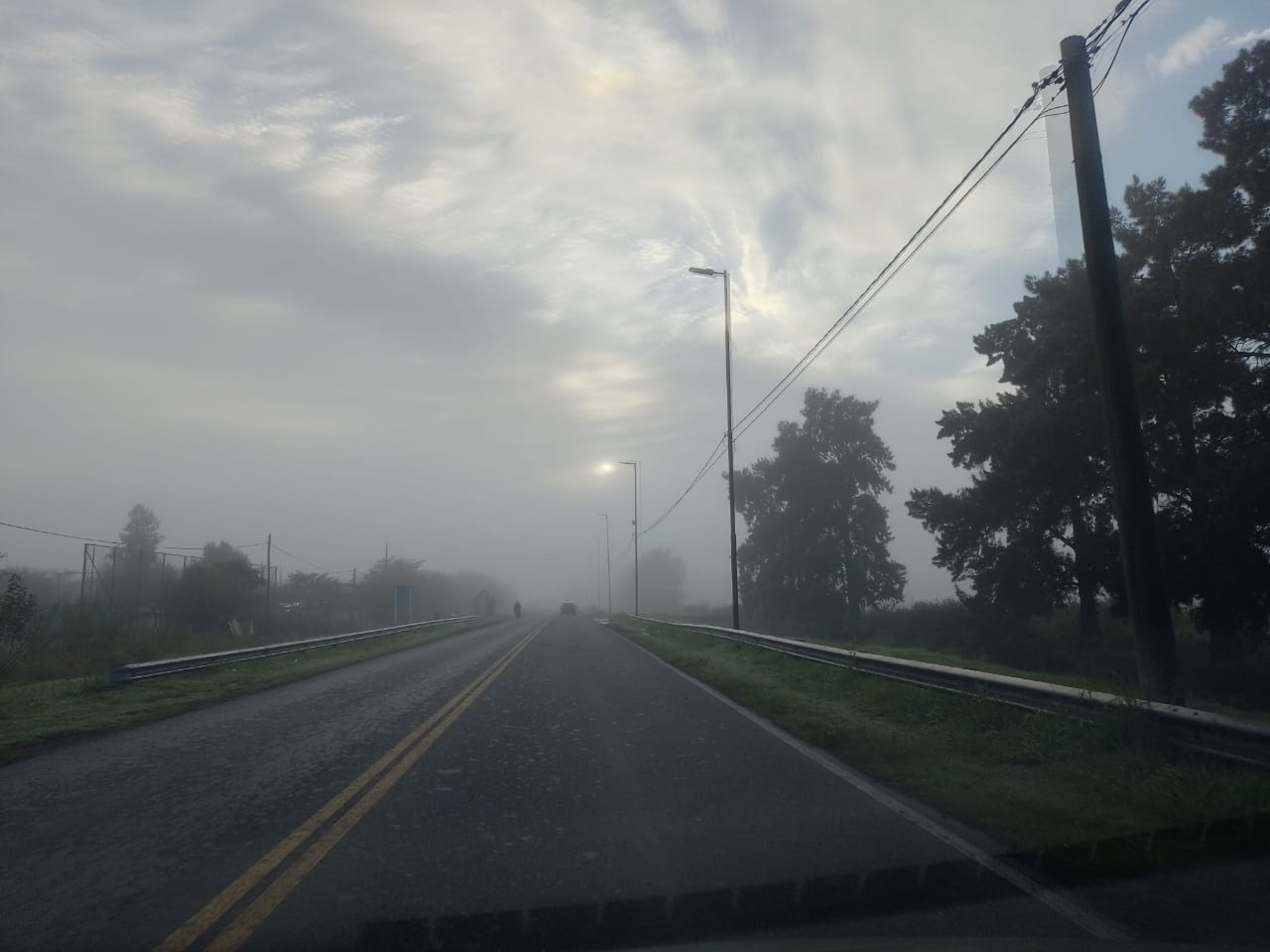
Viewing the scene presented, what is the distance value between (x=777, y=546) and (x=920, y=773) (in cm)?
4764

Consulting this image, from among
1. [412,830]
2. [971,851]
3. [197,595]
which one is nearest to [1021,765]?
[971,851]

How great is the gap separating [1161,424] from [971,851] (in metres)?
24.7

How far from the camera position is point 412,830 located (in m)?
6.83

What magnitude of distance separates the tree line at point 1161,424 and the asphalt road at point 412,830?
18559mm

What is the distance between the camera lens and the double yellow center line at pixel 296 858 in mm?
4818

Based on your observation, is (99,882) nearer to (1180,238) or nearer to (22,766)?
(22,766)

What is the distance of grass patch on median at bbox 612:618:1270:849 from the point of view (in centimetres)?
654

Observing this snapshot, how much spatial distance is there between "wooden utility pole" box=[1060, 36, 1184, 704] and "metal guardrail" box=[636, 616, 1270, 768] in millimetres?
674

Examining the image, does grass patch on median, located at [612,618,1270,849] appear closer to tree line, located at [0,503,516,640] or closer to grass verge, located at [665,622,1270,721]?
grass verge, located at [665,622,1270,721]

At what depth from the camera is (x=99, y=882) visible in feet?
18.6

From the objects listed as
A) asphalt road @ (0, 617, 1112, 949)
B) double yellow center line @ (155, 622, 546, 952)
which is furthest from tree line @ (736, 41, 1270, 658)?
double yellow center line @ (155, 622, 546, 952)

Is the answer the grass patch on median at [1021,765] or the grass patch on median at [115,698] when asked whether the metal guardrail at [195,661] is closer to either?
the grass patch on median at [115,698]

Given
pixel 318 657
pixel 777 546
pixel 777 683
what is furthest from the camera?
pixel 777 546

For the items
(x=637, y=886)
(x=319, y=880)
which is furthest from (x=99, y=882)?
(x=637, y=886)
